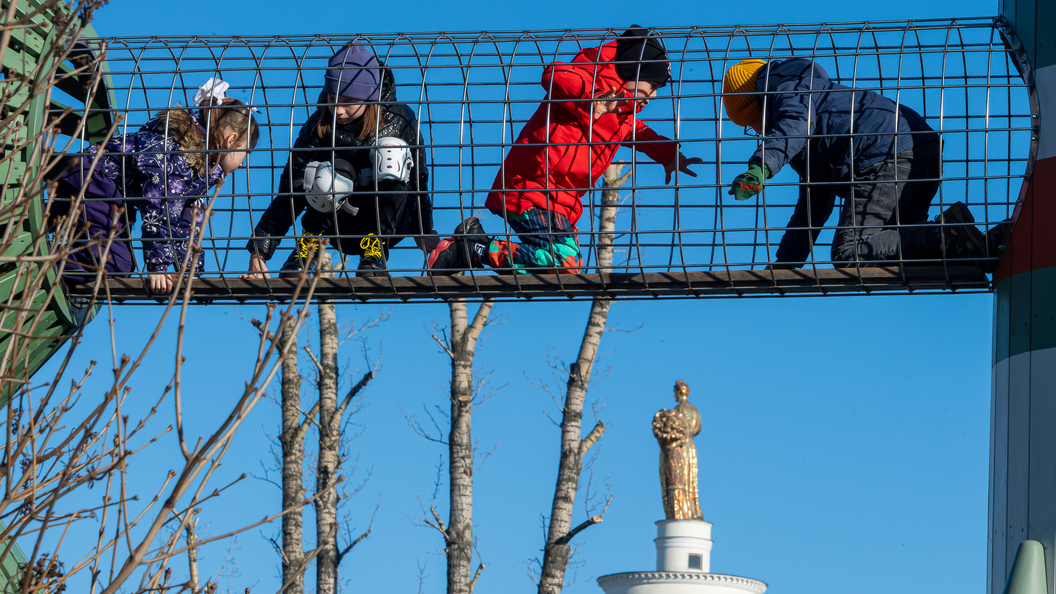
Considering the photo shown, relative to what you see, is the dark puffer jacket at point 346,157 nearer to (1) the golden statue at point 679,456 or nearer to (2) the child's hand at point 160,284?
(2) the child's hand at point 160,284

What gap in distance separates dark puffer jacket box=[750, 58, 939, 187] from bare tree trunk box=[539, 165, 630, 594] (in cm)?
698

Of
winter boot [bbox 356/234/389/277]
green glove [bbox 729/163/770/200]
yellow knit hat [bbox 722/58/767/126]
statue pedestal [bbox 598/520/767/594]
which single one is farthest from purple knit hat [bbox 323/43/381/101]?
statue pedestal [bbox 598/520/767/594]

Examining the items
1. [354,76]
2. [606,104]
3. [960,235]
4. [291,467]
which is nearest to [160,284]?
[354,76]

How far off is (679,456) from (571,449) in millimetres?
2351

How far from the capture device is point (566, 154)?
5.48 m

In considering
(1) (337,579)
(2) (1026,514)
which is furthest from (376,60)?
(1) (337,579)

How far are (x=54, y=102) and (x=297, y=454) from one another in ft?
31.2

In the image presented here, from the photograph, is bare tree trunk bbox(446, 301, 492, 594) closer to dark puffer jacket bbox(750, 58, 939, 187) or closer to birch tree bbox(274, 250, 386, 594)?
birch tree bbox(274, 250, 386, 594)

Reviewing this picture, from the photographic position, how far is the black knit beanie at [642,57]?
5.18 m

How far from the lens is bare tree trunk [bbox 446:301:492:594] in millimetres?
12227

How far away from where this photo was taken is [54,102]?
14.9ft

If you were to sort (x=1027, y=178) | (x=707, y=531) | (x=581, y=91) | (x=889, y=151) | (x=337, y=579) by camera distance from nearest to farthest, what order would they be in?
(x=1027, y=178), (x=889, y=151), (x=581, y=91), (x=337, y=579), (x=707, y=531)

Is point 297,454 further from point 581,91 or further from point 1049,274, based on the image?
point 1049,274

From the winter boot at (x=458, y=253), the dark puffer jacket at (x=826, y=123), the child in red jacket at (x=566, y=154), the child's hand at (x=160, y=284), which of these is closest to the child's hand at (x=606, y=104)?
the child in red jacket at (x=566, y=154)
